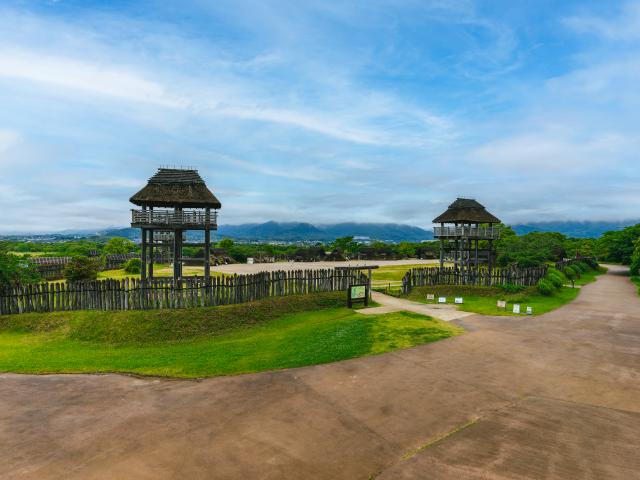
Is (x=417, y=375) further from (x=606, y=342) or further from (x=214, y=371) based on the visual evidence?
(x=606, y=342)

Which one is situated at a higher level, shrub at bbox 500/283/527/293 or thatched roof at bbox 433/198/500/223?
thatched roof at bbox 433/198/500/223

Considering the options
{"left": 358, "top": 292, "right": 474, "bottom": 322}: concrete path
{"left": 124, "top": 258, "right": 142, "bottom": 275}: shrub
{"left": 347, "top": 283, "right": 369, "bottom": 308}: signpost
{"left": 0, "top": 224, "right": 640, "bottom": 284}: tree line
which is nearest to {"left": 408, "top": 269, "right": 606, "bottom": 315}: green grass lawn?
{"left": 358, "top": 292, "right": 474, "bottom": 322}: concrete path

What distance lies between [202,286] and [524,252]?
106 ft

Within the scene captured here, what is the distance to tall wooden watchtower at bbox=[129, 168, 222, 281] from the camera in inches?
915

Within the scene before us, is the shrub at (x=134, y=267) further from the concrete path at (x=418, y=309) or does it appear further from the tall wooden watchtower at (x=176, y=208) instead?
the concrete path at (x=418, y=309)

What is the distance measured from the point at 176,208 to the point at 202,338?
10814mm

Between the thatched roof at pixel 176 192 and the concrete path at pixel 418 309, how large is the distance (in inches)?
494

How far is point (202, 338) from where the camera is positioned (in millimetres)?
16859

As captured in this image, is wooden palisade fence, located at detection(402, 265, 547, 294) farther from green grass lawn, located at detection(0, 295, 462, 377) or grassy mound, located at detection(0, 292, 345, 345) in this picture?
grassy mound, located at detection(0, 292, 345, 345)

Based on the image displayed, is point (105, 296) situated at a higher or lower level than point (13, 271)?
lower

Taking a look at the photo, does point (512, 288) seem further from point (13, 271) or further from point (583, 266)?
point (13, 271)

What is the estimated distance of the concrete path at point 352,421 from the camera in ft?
22.6

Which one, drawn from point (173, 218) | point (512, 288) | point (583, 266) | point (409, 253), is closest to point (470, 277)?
point (512, 288)

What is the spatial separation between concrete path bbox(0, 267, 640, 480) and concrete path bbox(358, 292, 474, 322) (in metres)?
6.31
